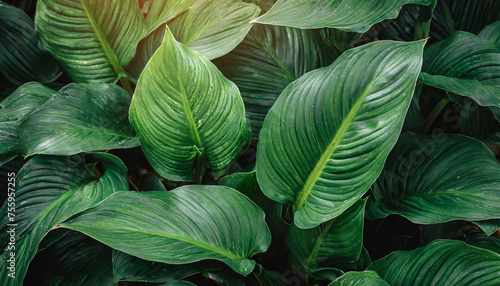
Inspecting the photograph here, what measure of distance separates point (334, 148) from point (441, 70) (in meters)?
0.48

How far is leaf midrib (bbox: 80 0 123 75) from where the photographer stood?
43.9 inches

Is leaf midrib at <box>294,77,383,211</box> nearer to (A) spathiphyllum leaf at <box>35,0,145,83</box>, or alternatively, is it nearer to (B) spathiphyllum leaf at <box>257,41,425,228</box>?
(B) spathiphyllum leaf at <box>257,41,425,228</box>

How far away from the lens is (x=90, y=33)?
115 cm

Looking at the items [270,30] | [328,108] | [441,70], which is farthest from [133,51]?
[441,70]

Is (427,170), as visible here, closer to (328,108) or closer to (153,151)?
(328,108)

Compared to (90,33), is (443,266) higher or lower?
lower

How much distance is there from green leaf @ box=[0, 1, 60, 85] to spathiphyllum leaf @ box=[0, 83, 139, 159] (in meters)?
0.21

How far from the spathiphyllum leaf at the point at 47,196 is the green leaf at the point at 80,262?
0.48 ft

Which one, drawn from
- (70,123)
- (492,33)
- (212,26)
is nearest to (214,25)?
(212,26)

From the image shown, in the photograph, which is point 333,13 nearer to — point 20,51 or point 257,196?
point 257,196

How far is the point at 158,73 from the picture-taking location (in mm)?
861

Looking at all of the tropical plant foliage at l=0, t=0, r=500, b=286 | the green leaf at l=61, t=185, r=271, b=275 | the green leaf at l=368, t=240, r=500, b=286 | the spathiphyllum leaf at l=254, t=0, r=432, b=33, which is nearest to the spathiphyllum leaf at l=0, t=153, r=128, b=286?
A: the tropical plant foliage at l=0, t=0, r=500, b=286

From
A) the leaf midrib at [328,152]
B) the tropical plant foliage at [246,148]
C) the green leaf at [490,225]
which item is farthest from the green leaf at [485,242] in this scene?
the leaf midrib at [328,152]

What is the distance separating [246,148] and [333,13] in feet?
1.34
